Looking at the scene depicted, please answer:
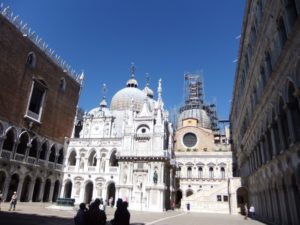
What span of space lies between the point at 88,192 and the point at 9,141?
46.4 ft

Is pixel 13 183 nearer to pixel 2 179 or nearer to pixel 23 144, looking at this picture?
pixel 2 179

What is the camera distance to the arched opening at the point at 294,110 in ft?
37.3

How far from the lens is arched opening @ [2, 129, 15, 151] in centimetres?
3006

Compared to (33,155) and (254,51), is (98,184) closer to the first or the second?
(33,155)

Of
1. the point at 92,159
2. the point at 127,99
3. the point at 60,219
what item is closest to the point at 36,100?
the point at 92,159

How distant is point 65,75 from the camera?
40094mm

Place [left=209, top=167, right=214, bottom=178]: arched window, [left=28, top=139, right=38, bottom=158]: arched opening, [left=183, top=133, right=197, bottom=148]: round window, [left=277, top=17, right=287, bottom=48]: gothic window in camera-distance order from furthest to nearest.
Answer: [left=183, top=133, right=197, bottom=148]: round window
[left=209, top=167, right=214, bottom=178]: arched window
[left=28, top=139, right=38, bottom=158]: arched opening
[left=277, top=17, right=287, bottom=48]: gothic window

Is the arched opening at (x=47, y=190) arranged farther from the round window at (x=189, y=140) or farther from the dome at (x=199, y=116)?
the dome at (x=199, y=116)

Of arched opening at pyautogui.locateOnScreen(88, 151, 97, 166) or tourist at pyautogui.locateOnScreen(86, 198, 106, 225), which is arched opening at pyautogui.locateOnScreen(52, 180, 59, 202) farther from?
tourist at pyautogui.locateOnScreen(86, 198, 106, 225)

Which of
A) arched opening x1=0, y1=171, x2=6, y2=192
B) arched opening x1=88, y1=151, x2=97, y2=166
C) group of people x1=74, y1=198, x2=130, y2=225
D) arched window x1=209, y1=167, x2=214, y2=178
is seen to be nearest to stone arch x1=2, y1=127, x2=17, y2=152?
arched opening x1=0, y1=171, x2=6, y2=192

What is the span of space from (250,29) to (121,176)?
2388cm

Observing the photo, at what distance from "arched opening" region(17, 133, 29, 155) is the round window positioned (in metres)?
29.8

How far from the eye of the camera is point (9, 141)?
30.6m

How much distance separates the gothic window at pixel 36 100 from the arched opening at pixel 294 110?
2914 cm
